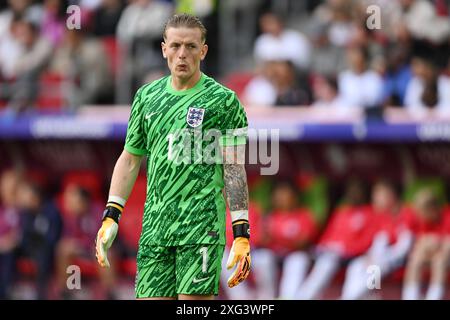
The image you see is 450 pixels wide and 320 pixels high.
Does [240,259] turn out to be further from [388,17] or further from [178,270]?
[388,17]

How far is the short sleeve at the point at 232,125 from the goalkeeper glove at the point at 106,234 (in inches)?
31.7

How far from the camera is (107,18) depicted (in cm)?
1630

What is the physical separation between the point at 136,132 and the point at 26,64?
365 inches

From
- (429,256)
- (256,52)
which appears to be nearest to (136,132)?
(429,256)

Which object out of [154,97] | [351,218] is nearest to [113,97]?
[351,218]

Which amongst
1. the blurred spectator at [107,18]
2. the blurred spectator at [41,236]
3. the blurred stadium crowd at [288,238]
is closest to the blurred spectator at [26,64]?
the blurred spectator at [107,18]

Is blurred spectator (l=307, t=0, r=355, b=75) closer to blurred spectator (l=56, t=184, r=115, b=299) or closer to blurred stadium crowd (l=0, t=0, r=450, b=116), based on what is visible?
blurred stadium crowd (l=0, t=0, r=450, b=116)

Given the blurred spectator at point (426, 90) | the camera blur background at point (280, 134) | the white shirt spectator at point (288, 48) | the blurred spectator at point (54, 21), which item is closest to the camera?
the blurred spectator at point (426, 90)

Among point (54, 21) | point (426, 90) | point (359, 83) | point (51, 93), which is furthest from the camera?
point (54, 21)

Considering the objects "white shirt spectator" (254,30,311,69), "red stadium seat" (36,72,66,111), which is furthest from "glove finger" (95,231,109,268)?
"red stadium seat" (36,72,66,111)

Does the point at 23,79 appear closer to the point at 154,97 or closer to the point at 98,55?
the point at 98,55

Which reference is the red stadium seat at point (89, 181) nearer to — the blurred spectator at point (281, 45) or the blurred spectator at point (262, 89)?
the blurred spectator at point (262, 89)

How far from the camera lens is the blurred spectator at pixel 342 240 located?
14.4 metres

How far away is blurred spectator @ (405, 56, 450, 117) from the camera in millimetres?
14023
